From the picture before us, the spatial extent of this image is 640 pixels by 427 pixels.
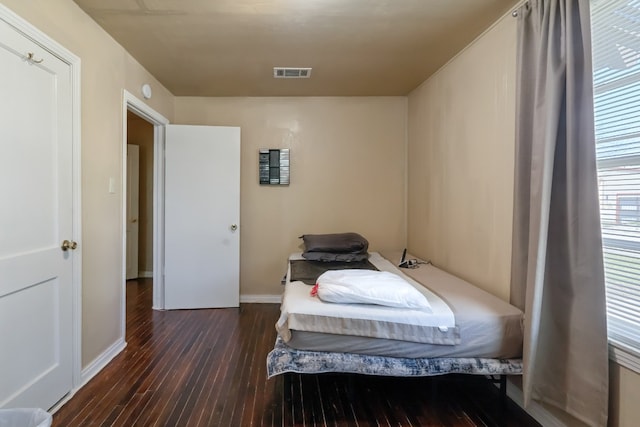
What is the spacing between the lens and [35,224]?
175cm

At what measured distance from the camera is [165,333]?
2961 millimetres

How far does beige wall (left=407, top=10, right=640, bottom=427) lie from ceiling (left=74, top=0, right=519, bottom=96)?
0.23m

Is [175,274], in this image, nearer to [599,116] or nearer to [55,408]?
[55,408]

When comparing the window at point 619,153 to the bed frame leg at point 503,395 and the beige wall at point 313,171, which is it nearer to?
the bed frame leg at point 503,395

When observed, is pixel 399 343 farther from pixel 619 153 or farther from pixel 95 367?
pixel 95 367

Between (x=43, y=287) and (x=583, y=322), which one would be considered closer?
(x=583, y=322)

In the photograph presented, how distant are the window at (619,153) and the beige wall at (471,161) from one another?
0.56 meters

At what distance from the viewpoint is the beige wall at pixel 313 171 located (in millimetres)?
3836

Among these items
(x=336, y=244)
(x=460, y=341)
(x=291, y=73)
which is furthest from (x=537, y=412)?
(x=291, y=73)

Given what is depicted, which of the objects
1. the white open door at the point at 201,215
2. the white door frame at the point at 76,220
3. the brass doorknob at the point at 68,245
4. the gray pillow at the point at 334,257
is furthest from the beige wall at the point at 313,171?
the brass doorknob at the point at 68,245

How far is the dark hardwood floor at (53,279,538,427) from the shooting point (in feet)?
5.96

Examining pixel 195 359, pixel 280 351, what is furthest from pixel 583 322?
pixel 195 359

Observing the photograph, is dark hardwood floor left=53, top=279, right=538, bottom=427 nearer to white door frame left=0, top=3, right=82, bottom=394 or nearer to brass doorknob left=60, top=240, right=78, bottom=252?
white door frame left=0, top=3, right=82, bottom=394

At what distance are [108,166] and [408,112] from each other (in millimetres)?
3082
